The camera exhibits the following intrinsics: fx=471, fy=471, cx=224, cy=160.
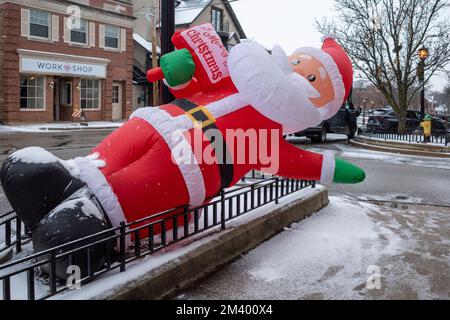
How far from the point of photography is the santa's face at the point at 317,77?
4793 millimetres

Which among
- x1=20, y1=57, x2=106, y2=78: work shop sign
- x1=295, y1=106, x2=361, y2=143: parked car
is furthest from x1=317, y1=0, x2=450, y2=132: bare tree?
x1=20, y1=57, x2=106, y2=78: work shop sign

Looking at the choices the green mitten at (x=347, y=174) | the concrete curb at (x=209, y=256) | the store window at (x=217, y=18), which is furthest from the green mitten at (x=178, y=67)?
the store window at (x=217, y=18)

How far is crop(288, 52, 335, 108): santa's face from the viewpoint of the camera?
4.79 metres

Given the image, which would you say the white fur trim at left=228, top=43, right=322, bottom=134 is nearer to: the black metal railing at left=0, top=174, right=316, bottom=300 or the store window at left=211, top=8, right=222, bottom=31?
the black metal railing at left=0, top=174, right=316, bottom=300

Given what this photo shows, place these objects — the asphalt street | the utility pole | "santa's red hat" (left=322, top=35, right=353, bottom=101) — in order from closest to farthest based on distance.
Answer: the asphalt street
"santa's red hat" (left=322, top=35, right=353, bottom=101)
the utility pole

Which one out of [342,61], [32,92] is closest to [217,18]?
[32,92]

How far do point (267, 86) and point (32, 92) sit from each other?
2487 centimetres

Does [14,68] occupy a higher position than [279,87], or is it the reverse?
[14,68]

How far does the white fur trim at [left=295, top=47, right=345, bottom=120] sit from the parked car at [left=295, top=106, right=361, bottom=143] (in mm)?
14007

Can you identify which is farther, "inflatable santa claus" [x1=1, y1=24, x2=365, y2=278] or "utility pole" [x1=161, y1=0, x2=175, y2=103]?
"utility pole" [x1=161, y1=0, x2=175, y2=103]

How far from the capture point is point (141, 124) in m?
4.31
